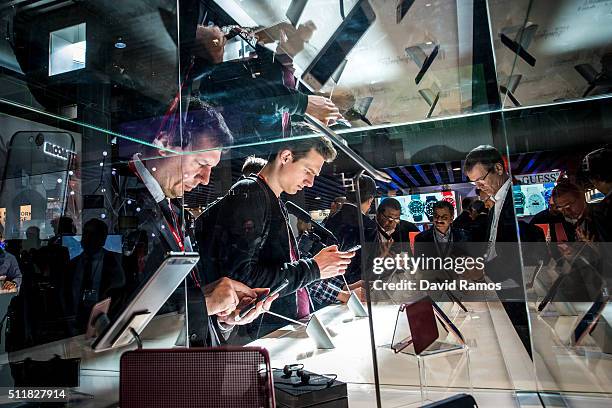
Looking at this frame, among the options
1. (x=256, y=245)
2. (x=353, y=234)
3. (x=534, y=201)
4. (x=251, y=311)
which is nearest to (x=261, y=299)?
(x=251, y=311)

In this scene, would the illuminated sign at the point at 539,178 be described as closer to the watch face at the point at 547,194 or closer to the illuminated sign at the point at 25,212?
the watch face at the point at 547,194

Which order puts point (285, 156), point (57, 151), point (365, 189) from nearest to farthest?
point (365, 189), point (57, 151), point (285, 156)

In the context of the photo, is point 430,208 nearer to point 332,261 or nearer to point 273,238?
point 332,261

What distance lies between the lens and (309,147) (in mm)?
3469

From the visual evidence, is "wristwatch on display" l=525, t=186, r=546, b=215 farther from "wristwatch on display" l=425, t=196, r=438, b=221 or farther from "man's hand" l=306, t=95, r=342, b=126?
"man's hand" l=306, t=95, r=342, b=126

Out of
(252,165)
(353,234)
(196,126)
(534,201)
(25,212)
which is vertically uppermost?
(196,126)

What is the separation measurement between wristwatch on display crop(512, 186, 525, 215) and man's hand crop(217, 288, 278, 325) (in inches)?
76.9

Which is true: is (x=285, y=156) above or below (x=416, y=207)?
above

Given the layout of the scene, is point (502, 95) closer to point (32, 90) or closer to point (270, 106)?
point (270, 106)

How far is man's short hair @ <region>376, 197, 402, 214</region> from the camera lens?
10.5 feet

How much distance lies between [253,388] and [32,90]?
3.00m

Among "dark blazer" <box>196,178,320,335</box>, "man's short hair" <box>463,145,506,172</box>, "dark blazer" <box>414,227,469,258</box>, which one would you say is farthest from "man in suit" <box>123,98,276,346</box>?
"man's short hair" <box>463,145,506,172</box>

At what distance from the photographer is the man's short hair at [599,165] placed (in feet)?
9.55

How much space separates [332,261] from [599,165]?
2.01 metres
